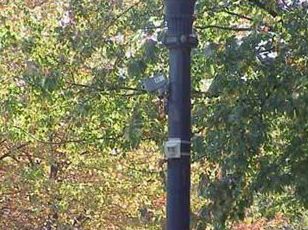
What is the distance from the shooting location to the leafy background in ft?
21.3

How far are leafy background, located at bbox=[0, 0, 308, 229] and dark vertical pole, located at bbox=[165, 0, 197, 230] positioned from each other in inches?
92.1

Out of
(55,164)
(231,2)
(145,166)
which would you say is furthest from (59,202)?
(231,2)

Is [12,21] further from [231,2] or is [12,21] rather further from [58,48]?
[231,2]

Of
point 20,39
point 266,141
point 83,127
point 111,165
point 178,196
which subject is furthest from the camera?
point 111,165

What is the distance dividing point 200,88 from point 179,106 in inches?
188

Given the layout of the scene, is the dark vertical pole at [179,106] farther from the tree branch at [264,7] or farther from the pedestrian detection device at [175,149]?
the tree branch at [264,7]

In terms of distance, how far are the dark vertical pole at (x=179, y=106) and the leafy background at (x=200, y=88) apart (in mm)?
2339

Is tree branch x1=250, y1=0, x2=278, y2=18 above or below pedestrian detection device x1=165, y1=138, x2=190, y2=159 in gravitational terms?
above

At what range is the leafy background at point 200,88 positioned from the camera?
6488 millimetres

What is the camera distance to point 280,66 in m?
6.60

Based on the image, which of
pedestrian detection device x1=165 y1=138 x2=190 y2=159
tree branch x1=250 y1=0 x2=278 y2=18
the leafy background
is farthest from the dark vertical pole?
tree branch x1=250 y1=0 x2=278 y2=18

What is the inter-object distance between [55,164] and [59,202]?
0.79m

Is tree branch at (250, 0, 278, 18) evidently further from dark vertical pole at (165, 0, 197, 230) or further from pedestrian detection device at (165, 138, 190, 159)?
pedestrian detection device at (165, 138, 190, 159)

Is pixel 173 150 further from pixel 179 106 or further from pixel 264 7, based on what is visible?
pixel 264 7
